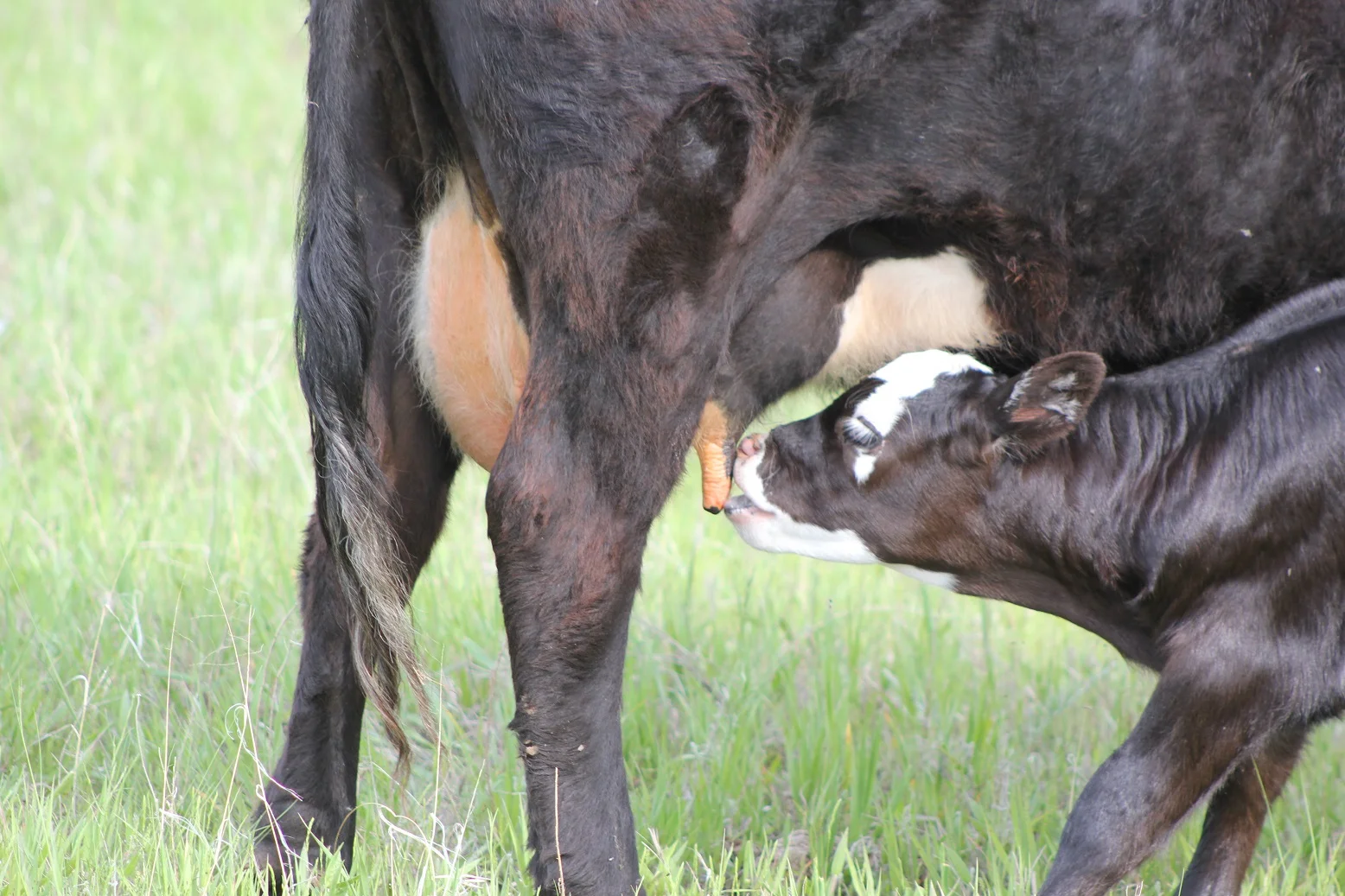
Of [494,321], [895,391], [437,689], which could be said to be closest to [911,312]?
[895,391]

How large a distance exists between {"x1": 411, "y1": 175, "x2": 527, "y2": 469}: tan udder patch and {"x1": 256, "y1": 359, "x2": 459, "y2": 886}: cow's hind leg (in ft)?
0.27

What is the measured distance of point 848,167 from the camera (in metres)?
2.84

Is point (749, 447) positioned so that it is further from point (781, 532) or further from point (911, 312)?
point (911, 312)

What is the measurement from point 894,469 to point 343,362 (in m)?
1.15

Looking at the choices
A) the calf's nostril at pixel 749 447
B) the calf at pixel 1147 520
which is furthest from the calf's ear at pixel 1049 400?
the calf's nostril at pixel 749 447

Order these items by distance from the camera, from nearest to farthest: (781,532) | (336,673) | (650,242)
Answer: (650,242), (336,673), (781,532)

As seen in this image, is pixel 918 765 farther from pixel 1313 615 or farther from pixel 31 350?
pixel 31 350

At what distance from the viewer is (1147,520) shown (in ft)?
10.3

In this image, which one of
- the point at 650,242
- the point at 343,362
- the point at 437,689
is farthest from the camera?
the point at 437,689

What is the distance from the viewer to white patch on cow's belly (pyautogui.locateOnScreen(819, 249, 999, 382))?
309cm

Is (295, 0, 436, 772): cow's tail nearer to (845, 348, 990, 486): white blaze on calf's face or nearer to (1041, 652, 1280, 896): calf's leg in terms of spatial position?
(845, 348, 990, 486): white blaze on calf's face

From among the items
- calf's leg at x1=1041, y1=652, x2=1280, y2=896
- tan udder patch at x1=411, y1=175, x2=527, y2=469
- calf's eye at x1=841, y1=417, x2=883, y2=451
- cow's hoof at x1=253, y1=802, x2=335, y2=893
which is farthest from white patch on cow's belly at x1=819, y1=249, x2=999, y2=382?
cow's hoof at x1=253, y1=802, x2=335, y2=893

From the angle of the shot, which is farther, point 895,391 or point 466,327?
point 895,391

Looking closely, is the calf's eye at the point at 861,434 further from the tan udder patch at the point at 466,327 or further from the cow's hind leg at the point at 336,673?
the cow's hind leg at the point at 336,673
